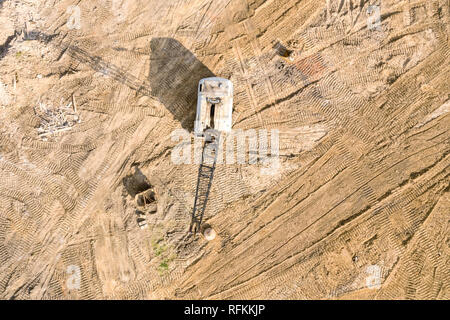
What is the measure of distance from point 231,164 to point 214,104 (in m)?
2.23

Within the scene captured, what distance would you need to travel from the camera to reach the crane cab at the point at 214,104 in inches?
440

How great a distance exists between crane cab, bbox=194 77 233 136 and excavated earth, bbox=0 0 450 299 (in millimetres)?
702

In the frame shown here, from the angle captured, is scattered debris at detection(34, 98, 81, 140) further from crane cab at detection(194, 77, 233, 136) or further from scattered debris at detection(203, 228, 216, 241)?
scattered debris at detection(203, 228, 216, 241)

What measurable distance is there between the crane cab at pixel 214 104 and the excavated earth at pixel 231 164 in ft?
2.30

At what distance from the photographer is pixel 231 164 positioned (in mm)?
11875

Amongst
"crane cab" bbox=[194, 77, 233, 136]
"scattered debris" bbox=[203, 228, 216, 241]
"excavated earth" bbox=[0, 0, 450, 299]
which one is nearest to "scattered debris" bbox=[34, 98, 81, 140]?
"excavated earth" bbox=[0, 0, 450, 299]

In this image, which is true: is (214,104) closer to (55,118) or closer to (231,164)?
(231,164)

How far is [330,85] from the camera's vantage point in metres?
11.9

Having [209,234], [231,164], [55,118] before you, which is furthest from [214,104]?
[55,118]

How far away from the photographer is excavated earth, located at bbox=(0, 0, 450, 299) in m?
11.7

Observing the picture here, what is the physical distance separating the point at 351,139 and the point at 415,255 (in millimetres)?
4687
